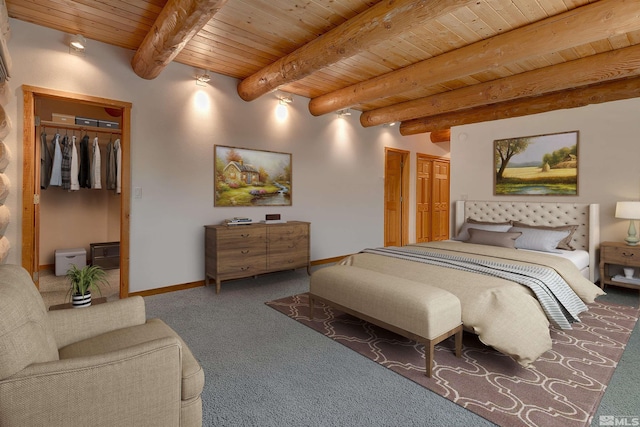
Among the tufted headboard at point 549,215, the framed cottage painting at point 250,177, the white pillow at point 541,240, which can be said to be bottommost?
the white pillow at point 541,240

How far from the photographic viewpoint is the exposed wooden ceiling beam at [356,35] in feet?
8.11

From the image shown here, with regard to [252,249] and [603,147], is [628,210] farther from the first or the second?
[252,249]

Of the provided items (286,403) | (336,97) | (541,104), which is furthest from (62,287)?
(541,104)

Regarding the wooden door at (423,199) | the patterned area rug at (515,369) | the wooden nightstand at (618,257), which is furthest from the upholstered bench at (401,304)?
the wooden door at (423,199)

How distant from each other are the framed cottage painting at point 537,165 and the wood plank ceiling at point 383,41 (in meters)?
0.63

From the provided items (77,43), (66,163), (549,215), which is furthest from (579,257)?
(66,163)

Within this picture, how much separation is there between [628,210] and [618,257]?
56 centimetres

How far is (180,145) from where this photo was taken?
412 cm

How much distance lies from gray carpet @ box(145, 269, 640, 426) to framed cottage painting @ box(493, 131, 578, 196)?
2192 mm

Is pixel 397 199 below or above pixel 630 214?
above

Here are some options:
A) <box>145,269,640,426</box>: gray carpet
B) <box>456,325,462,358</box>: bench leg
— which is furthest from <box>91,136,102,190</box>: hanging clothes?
<box>456,325,462,358</box>: bench leg

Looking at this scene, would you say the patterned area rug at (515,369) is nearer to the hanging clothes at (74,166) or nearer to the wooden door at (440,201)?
the hanging clothes at (74,166)

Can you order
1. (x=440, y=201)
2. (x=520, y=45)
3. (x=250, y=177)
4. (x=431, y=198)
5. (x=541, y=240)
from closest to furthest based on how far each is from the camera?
1. (x=520, y=45)
2. (x=541, y=240)
3. (x=250, y=177)
4. (x=431, y=198)
5. (x=440, y=201)

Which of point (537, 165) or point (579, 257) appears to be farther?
point (537, 165)
